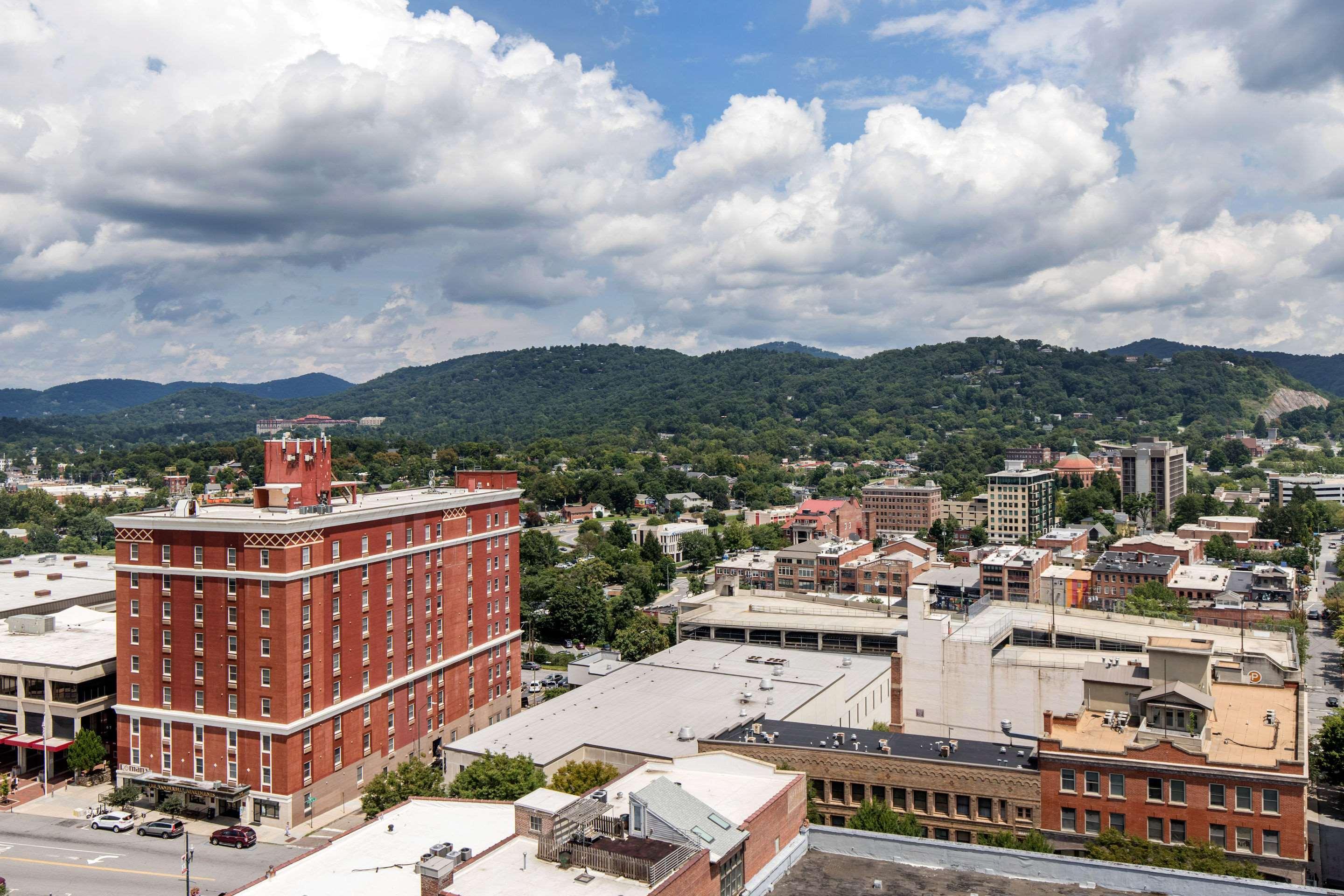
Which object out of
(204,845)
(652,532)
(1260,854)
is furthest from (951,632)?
(652,532)

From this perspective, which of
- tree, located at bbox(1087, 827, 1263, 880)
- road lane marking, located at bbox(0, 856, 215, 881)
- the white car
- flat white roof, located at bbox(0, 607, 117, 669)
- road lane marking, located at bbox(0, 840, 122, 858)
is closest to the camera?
tree, located at bbox(1087, 827, 1263, 880)

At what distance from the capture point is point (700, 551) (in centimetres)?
19212

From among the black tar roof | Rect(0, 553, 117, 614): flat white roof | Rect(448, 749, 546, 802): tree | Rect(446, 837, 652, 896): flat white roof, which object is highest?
Rect(446, 837, 652, 896): flat white roof

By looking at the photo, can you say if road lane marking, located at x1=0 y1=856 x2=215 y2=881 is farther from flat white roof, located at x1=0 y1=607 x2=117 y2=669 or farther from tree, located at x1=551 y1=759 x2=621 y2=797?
tree, located at x1=551 y1=759 x2=621 y2=797

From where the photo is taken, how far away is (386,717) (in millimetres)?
71062

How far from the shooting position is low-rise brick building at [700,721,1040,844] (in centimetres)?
4934

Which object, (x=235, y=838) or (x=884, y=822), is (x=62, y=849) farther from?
(x=884, y=822)

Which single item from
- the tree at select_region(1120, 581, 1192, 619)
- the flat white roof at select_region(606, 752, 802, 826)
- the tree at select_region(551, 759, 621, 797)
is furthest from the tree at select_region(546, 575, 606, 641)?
the flat white roof at select_region(606, 752, 802, 826)

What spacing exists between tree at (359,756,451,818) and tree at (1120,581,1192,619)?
9055 cm

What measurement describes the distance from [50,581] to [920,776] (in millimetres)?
93407

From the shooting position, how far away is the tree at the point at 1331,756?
228 ft

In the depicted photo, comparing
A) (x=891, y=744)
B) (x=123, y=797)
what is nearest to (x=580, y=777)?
(x=891, y=744)

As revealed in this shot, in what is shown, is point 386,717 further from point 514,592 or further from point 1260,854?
point 1260,854

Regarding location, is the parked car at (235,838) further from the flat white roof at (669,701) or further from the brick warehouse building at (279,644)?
the flat white roof at (669,701)
